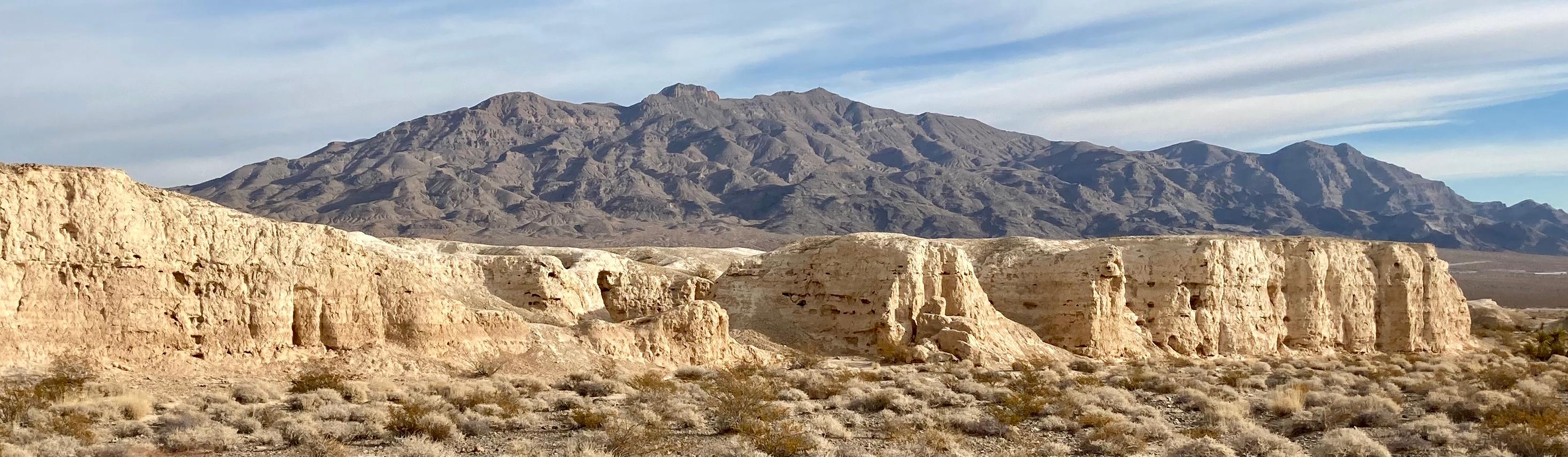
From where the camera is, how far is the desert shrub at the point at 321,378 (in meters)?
16.5

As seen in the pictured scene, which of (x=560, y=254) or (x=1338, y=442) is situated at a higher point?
(x=560, y=254)

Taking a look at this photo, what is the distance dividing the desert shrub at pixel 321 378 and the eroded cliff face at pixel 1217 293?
1696 cm

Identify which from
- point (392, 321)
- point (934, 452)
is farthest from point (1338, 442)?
point (392, 321)

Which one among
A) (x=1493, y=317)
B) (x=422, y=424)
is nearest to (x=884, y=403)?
(x=422, y=424)

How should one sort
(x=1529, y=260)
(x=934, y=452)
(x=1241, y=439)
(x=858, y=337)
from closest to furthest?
(x=934, y=452) < (x=1241, y=439) < (x=858, y=337) < (x=1529, y=260)

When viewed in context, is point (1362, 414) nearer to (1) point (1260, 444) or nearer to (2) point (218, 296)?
(1) point (1260, 444)

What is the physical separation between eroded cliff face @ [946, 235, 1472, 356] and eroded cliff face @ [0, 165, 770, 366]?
32.2ft

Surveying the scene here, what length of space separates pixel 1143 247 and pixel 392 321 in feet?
66.7

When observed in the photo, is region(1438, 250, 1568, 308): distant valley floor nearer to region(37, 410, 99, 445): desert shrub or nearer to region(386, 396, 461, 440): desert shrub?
region(386, 396, 461, 440): desert shrub

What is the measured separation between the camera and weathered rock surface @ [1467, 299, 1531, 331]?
5244 cm

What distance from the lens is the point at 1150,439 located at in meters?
14.8

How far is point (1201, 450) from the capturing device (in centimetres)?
1361

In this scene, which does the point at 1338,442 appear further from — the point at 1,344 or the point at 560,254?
the point at 560,254

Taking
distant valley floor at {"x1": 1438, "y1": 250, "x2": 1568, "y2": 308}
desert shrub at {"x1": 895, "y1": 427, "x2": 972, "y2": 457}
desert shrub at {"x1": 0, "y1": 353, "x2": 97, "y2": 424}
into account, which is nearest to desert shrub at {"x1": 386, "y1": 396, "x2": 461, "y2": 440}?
desert shrub at {"x1": 0, "y1": 353, "x2": 97, "y2": 424}
